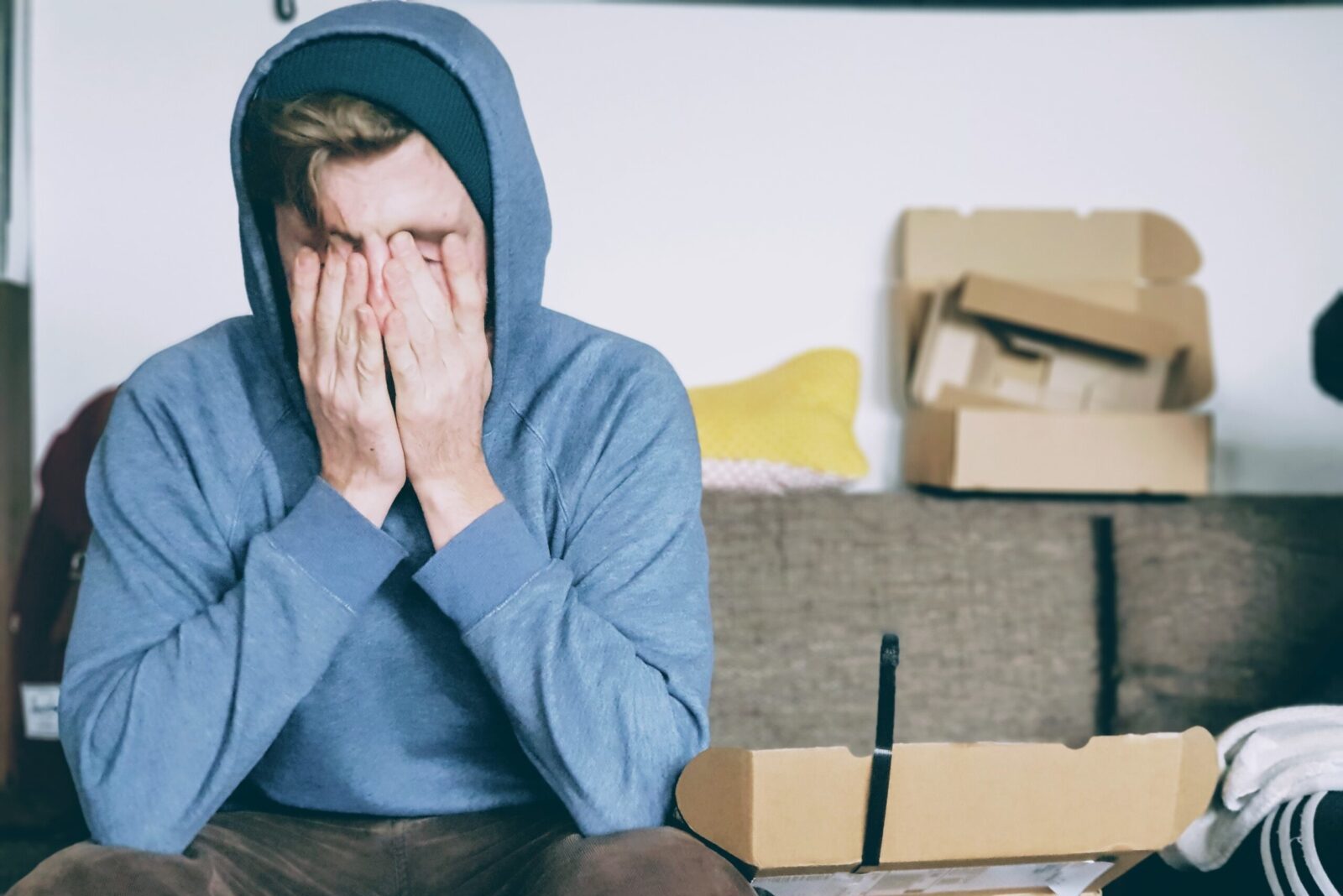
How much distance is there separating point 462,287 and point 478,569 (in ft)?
0.61

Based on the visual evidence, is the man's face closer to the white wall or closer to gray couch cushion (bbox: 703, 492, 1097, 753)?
the white wall

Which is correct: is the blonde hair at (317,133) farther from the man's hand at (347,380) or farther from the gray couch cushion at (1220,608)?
the gray couch cushion at (1220,608)

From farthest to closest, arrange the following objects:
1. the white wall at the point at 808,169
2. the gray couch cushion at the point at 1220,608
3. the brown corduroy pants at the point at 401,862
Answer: the gray couch cushion at the point at 1220,608, the white wall at the point at 808,169, the brown corduroy pants at the point at 401,862

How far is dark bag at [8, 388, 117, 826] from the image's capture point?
4.72 feet

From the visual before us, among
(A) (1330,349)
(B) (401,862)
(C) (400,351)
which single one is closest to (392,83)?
(C) (400,351)

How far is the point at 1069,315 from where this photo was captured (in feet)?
4.98

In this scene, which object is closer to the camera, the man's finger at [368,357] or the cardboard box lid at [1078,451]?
the man's finger at [368,357]

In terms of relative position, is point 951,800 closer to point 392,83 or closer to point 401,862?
point 401,862

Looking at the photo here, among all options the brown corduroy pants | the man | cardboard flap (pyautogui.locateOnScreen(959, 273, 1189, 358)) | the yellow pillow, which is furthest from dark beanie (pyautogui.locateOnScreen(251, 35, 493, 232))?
cardboard flap (pyautogui.locateOnScreen(959, 273, 1189, 358))

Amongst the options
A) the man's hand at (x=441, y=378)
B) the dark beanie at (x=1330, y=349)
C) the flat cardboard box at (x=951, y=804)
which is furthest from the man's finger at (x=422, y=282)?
the dark beanie at (x=1330, y=349)

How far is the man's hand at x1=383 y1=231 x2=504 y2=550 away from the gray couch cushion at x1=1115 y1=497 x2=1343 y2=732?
2.91 feet

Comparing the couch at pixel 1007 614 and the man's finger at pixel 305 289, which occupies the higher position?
the man's finger at pixel 305 289

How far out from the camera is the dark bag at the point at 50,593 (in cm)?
144

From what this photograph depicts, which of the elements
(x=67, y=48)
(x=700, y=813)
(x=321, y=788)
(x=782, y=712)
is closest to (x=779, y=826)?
(x=700, y=813)
